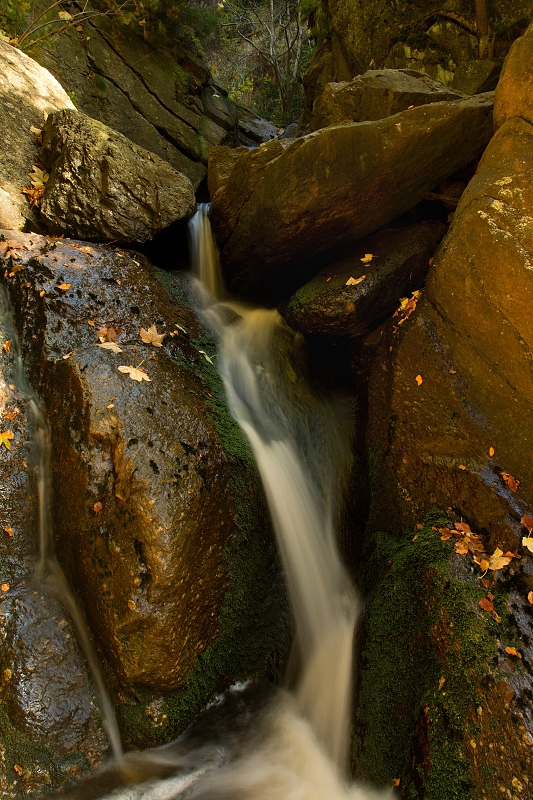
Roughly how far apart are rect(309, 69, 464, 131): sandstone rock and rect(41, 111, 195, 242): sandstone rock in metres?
2.51

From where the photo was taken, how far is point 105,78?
28.4 ft

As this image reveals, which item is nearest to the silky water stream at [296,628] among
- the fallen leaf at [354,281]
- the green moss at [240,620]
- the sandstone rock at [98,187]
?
the green moss at [240,620]

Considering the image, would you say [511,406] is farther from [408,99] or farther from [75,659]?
[408,99]

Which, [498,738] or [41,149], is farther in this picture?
[41,149]

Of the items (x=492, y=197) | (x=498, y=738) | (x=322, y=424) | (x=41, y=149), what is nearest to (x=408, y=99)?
(x=492, y=197)

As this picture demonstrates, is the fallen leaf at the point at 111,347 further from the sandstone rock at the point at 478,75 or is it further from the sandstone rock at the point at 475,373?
the sandstone rock at the point at 478,75

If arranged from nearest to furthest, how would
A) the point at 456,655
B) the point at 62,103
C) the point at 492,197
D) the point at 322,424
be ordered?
the point at 456,655 < the point at 492,197 < the point at 322,424 < the point at 62,103

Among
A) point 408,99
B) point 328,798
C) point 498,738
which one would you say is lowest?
point 328,798

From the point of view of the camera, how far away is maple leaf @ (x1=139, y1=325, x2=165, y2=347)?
405 centimetres

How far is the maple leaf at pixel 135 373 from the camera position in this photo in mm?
3514

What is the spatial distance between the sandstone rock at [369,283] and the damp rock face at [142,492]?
1.66 m

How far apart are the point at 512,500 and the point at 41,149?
20.7 feet

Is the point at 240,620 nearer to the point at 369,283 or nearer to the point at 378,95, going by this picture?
the point at 369,283

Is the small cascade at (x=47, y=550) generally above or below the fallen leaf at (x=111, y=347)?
below
